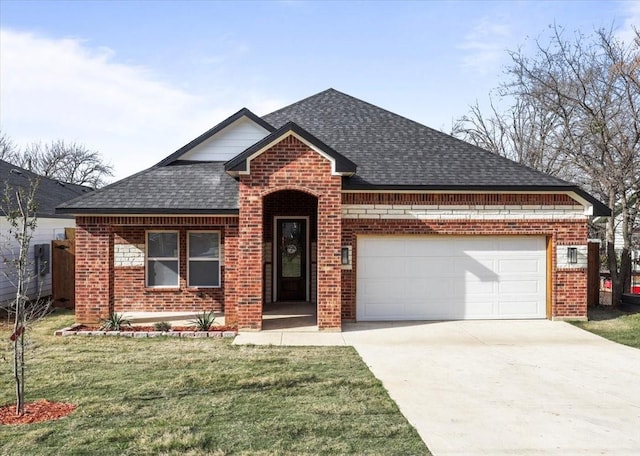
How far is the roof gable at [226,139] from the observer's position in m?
14.6

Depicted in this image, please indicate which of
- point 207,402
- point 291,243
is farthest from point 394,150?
point 207,402

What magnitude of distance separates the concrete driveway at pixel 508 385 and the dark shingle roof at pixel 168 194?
4.36m

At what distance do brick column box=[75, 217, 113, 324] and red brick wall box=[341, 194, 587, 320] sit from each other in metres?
5.38

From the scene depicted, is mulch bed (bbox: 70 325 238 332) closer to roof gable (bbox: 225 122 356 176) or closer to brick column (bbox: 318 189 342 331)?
brick column (bbox: 318 189 342 331)

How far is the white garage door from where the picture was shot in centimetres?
1301

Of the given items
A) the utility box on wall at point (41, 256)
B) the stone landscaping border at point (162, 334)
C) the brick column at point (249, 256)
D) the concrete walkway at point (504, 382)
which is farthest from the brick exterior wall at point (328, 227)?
the utility box on wall at point (41, 256)

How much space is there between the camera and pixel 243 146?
1498 cm

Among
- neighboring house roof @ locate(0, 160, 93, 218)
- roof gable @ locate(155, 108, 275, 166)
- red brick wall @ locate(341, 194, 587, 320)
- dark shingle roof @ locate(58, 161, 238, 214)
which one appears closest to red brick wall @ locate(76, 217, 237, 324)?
dark shingle roof @ locate(58, 161, 238, 214)

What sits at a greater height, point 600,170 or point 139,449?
point 600,170

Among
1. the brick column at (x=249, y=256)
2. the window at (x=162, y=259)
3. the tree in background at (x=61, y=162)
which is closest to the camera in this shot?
the brick column at (x=249, y=256)

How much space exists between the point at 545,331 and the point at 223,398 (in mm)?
7914

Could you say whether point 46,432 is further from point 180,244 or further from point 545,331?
point 545,331

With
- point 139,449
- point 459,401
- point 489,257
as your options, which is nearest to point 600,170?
point 489,257

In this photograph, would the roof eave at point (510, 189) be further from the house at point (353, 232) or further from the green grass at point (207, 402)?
the green grass at point (207, 402)
